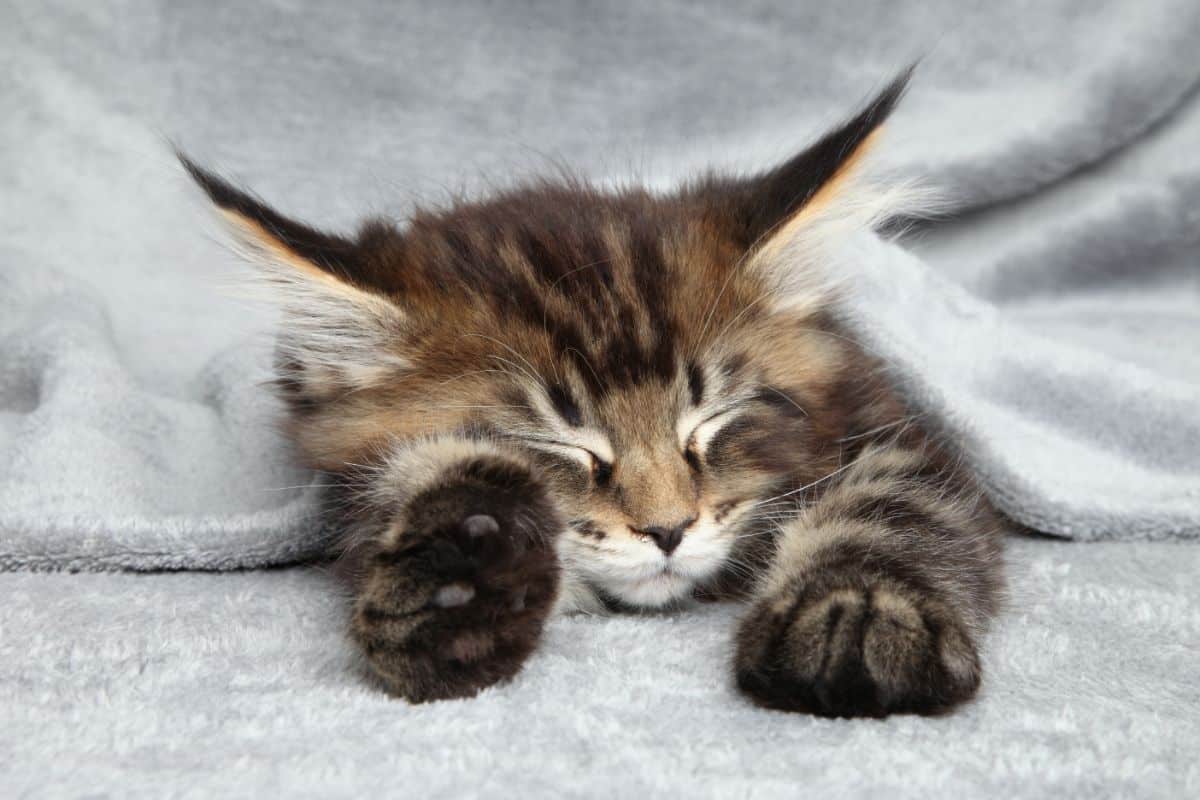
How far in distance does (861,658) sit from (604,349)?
0.56m

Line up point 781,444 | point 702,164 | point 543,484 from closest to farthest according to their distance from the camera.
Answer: point 543,484, point 781,444, point 702,164

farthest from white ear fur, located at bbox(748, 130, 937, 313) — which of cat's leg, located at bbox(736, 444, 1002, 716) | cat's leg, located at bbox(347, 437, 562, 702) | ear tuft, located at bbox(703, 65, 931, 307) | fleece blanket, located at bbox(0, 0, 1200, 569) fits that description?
fleece blanket, located at bbox(0, 0, 1200, 569)

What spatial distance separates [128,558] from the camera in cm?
194

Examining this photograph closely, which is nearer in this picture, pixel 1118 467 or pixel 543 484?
pixel 543 484

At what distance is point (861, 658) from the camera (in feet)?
4.42

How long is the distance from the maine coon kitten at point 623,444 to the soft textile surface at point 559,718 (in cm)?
6

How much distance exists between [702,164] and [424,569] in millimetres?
2513

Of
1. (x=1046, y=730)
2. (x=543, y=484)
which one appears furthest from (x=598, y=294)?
(x=1046, y=730)

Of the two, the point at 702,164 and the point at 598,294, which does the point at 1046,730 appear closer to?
the point at 598,294

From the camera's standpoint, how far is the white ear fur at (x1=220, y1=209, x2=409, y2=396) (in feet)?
5.10

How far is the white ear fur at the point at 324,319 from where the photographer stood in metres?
1.55

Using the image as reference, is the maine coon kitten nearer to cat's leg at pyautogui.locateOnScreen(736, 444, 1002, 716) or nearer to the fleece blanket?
cat's leg at pyautogui.locateOnScreen(736, 444, 1002, 716)

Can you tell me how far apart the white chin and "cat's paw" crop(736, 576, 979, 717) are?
0.23 m

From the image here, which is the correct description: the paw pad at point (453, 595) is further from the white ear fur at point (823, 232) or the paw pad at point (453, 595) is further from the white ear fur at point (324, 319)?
the white ear fur at point (823, 232)
